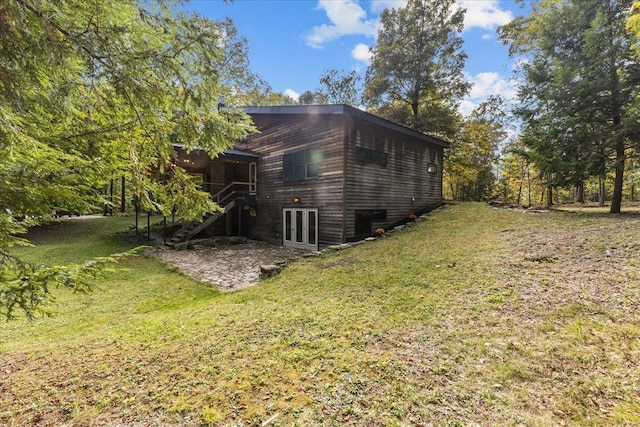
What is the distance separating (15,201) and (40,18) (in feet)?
5.55

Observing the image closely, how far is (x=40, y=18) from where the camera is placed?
240 centimetres

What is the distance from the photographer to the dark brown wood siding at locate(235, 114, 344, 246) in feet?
34.2

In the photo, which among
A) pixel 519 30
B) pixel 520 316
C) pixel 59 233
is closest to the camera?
pixel 520 316

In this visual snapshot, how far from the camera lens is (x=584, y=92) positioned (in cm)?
A: 1006

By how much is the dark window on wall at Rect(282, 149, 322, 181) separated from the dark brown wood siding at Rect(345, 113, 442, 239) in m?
1.49

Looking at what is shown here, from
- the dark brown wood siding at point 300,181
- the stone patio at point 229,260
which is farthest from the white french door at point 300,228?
the stone patio at point 229,260

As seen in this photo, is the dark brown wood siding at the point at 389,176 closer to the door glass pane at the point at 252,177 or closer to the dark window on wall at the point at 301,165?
the dark window on wall at the point at 301,165

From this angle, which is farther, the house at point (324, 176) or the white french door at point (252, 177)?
the white french door at point (252, 177)

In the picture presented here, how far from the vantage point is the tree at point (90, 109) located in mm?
2453

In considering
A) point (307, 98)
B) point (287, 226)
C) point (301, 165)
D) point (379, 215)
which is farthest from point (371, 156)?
point (307, 98)

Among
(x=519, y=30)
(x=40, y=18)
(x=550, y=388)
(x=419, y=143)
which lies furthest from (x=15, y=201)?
(x=519, y=30)

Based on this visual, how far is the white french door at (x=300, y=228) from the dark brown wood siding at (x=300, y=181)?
10.0 inches

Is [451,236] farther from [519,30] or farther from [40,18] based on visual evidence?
[519,30]

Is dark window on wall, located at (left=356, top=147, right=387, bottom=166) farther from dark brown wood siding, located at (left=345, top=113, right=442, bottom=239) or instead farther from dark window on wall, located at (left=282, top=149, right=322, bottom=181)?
dark window on wall, located at (left=282, top=149, right=322, bottom=181)
